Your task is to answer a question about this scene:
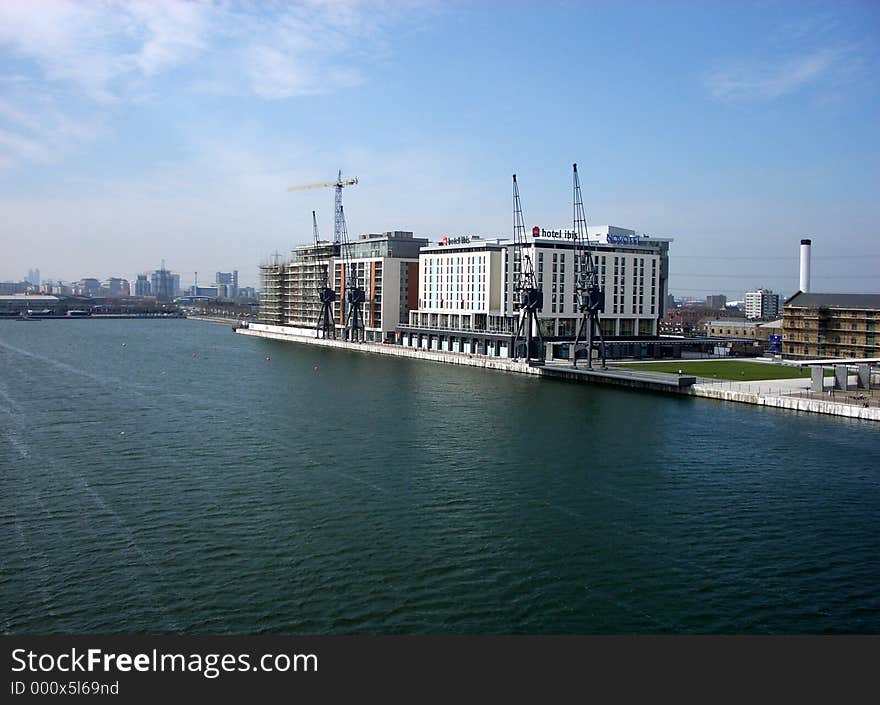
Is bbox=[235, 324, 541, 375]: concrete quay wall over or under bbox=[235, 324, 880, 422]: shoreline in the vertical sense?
over

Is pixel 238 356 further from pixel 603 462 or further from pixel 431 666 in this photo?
pixel 431 666

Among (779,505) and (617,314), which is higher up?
(617,314)

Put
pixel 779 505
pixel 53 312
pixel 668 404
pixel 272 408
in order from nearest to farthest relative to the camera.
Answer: pixel 779 505
pixel 272 408
pixel 668 404
pixel 53 312

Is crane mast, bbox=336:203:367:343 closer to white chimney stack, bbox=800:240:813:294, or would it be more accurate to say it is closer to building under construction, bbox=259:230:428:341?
building under construction, bbox=259:230:428:341

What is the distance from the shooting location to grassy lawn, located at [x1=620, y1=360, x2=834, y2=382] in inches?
1646

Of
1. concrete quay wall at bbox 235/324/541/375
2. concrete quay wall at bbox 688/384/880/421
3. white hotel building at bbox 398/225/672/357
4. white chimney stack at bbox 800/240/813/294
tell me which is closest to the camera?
concrete quay wall at bbox 688/384/880/421

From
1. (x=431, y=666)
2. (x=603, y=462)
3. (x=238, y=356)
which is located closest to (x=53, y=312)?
(x=238, y=356)

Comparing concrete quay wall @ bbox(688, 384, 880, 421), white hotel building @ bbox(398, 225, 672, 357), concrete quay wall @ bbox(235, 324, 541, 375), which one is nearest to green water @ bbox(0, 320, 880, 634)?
concrete quay wall @ bbox(688, 384, 880, 421)

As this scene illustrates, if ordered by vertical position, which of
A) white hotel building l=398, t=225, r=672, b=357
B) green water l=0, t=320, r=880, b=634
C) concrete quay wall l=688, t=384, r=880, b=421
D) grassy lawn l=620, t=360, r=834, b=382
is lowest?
green water l=0, t=320, r=880, b=634

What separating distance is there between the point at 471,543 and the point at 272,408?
697 inches

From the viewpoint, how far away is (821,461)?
899 inches

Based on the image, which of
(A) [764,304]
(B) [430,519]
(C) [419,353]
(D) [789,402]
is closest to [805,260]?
(C) [419,353]

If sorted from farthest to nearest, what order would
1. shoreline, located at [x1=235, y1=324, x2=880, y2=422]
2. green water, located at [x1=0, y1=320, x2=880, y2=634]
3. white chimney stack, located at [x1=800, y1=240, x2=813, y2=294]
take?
white chimney stack, located at [x1=800, y1=240, x2=813, y2=294] < shoreline, located at [x1=235, y1=324, x2=880, y2=422] < green water, located at [x1=0, y1=320, x2=880, y2=634]

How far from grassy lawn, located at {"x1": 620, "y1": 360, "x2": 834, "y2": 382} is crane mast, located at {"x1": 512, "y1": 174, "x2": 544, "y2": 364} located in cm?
625
